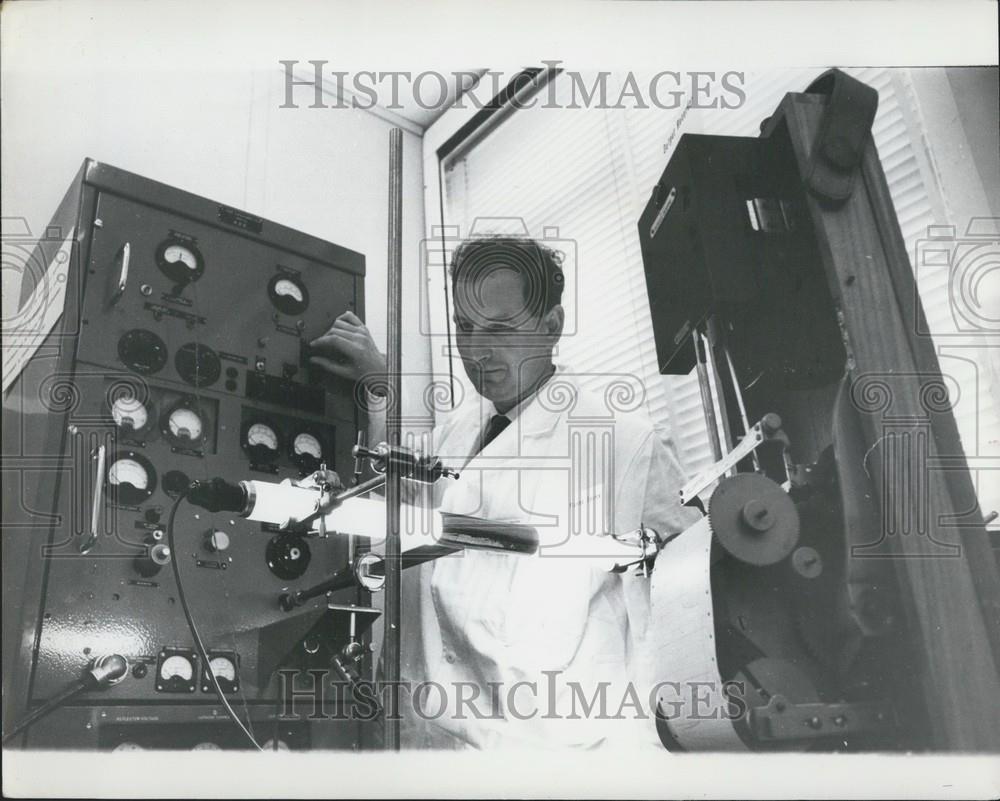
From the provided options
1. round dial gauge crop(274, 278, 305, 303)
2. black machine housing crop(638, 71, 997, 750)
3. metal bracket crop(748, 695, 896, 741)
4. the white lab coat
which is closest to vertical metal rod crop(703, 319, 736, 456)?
black machine housing crop(638, 71, 997, 750)

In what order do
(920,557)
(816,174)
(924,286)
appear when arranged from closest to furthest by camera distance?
1. (920,557)
2. (816,174)
3. (924,286)

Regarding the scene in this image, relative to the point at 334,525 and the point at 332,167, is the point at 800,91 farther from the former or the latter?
the point at 334,525

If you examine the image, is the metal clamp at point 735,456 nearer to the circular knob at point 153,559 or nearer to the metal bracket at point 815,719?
the metal bracket at point 815,719

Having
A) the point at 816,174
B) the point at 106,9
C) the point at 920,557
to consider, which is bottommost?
the point at 920,557

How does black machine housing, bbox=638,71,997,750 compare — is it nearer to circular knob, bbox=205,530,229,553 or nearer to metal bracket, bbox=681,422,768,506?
metal bracket, bbox=681,422,768,506

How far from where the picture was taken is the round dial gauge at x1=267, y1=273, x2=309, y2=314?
180 centimetres

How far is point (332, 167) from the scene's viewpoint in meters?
1.92

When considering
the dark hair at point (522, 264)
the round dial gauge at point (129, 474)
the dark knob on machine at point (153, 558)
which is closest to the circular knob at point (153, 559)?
the dark knob on machine at point (153, 558)

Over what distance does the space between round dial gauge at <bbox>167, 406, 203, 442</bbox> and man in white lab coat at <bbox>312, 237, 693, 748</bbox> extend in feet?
0.85

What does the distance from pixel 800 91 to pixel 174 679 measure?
147cm

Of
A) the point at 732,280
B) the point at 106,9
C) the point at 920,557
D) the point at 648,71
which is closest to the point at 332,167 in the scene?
the point at 106,9

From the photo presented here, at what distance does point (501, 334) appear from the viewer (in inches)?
73.7

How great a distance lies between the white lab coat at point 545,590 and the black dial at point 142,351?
50cm

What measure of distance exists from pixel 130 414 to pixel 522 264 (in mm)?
768
